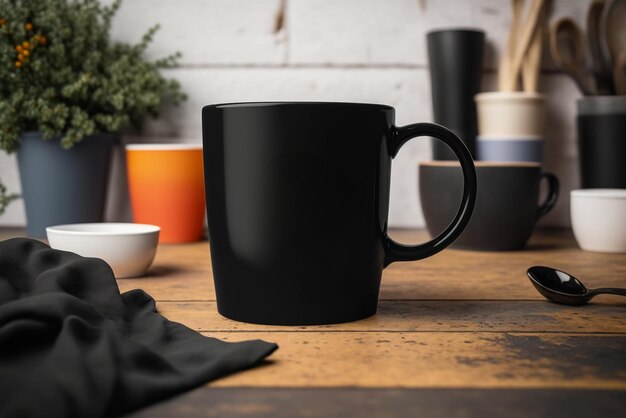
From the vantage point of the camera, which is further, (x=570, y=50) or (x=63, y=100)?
(x=570, y=50)

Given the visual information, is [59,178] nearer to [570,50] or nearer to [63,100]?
[63,100]

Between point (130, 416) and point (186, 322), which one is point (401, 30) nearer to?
point (186, 322)

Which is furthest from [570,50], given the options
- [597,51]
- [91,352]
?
[91,352]

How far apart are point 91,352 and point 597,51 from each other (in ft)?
3.44

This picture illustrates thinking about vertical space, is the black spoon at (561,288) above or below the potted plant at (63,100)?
below

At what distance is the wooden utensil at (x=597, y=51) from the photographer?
1167 millimetres

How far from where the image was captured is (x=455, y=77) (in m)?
1.14

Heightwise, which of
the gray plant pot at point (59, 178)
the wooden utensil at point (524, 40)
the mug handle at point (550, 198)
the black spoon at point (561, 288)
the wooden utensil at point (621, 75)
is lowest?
the black spoon at point (561, 288)

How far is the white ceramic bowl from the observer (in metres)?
0.91

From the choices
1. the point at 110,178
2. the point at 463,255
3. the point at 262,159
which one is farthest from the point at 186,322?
the point at 110,178

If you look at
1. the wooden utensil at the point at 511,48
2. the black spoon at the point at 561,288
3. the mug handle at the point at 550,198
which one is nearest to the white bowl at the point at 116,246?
the black spoon at the point at 561,288

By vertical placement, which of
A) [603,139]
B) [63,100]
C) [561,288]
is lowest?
[561,288]

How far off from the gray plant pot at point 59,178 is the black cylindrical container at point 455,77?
21.1 inches

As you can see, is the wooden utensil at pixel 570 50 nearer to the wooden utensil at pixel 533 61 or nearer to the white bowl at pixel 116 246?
the wooden utensil at pixel 533 61
